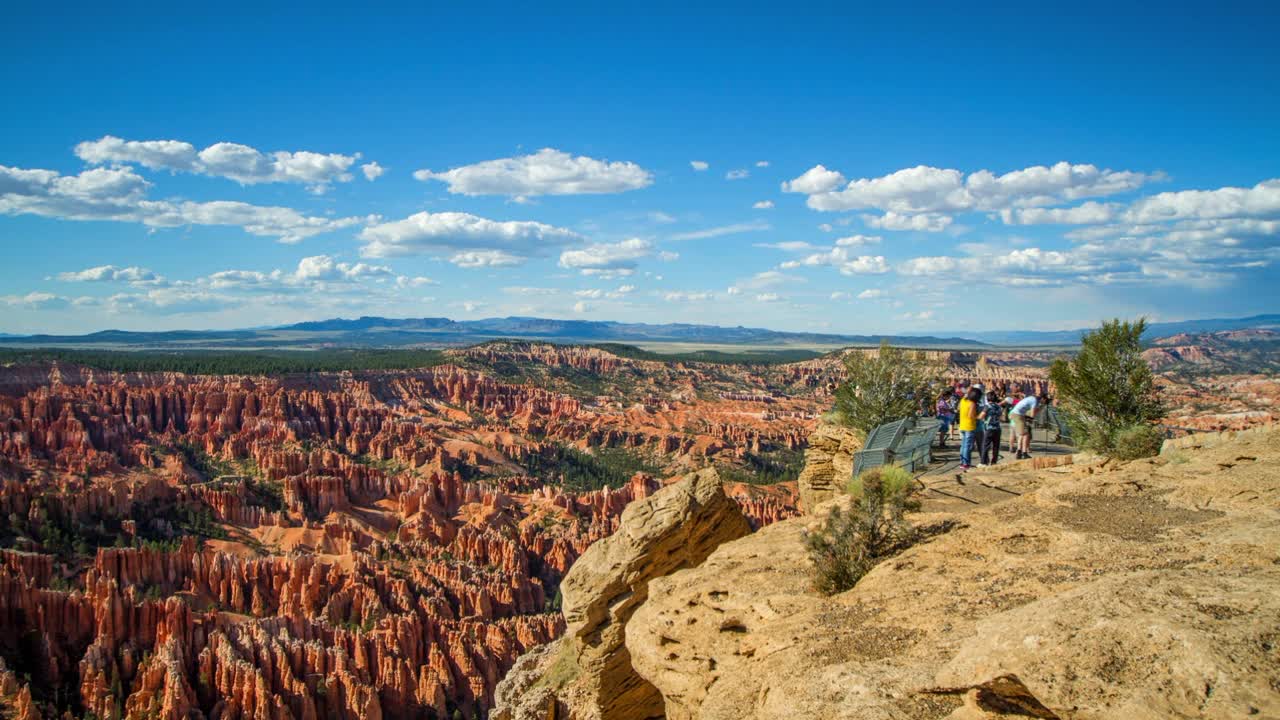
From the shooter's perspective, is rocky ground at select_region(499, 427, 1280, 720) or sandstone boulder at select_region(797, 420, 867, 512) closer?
rocky ground at select_region(499, 427, 1280, 720)

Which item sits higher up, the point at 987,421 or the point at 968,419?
the point at 968,419

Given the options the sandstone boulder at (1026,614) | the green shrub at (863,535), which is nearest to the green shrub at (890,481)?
the green shrub at (863,535)

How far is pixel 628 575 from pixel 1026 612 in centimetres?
927

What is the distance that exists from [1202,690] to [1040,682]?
2.96 ft

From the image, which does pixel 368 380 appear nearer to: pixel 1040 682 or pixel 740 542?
pixel 740 542

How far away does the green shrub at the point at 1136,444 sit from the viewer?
578 inches

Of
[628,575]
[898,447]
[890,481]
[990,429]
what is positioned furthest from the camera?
[990,429]

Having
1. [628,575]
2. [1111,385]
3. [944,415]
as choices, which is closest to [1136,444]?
[1111,385]

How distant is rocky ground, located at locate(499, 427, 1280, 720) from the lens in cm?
499

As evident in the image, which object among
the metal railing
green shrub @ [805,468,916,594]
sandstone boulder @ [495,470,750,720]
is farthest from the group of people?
green shrub @ [805,468,916,594]

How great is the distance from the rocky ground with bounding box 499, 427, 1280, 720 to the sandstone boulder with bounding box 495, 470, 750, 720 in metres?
2.38

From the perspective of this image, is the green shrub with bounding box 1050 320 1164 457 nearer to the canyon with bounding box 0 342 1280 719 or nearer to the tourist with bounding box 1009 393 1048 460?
the tourist with bounding box 1009 393 1048 460

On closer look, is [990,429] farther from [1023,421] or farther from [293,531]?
[293,531]

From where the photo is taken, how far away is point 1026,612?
19.9ft
